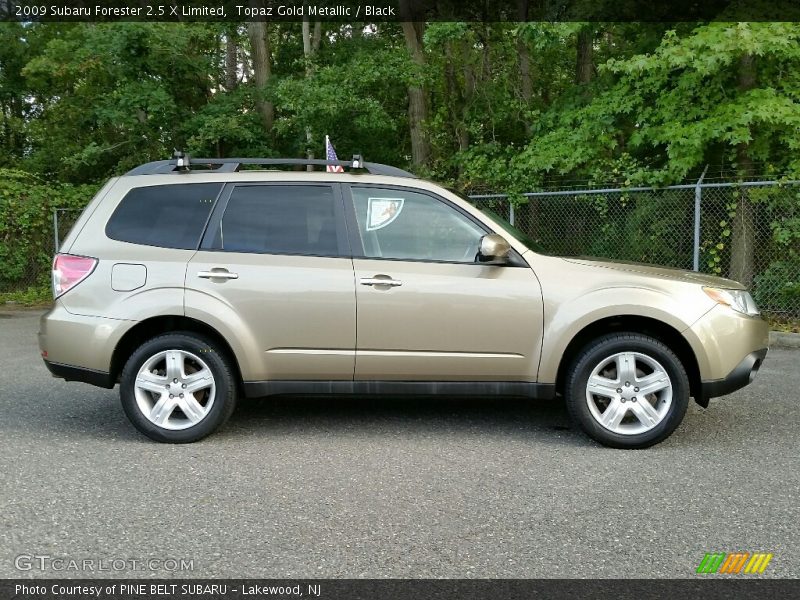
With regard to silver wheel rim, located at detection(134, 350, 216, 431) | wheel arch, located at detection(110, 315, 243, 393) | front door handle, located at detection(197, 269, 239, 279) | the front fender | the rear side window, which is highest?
the rear side window

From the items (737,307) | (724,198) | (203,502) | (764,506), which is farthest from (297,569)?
(724,198)

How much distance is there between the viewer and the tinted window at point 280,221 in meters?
5.42

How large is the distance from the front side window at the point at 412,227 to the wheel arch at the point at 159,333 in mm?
1197

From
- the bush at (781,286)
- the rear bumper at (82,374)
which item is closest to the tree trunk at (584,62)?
the bush at (781,286)

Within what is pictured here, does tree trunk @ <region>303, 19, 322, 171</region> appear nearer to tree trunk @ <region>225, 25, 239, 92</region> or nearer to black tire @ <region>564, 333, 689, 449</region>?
tree trunk @ <region>225, 25, 239, 92</region>

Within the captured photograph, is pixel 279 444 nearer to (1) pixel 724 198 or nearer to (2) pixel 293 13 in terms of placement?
(1) pixel 724 198

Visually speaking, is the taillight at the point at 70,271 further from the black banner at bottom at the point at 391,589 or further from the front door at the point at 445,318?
the black banner at bottom at the point at 391,589

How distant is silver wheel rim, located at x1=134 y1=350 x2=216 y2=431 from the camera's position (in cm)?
527

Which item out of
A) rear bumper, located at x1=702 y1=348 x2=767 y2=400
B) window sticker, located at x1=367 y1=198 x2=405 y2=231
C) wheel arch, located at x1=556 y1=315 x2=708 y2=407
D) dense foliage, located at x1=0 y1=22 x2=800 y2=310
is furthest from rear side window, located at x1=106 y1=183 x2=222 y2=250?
dense foliage, located at x1=0 y1=22 x2=800 y2=310

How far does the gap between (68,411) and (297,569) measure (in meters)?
3.77

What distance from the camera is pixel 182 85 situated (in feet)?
60.1

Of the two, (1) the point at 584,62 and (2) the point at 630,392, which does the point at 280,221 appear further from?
(1) the point at 584,62

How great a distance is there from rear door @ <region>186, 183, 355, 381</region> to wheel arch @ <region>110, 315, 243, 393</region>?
0.14m

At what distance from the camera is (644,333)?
530cm
